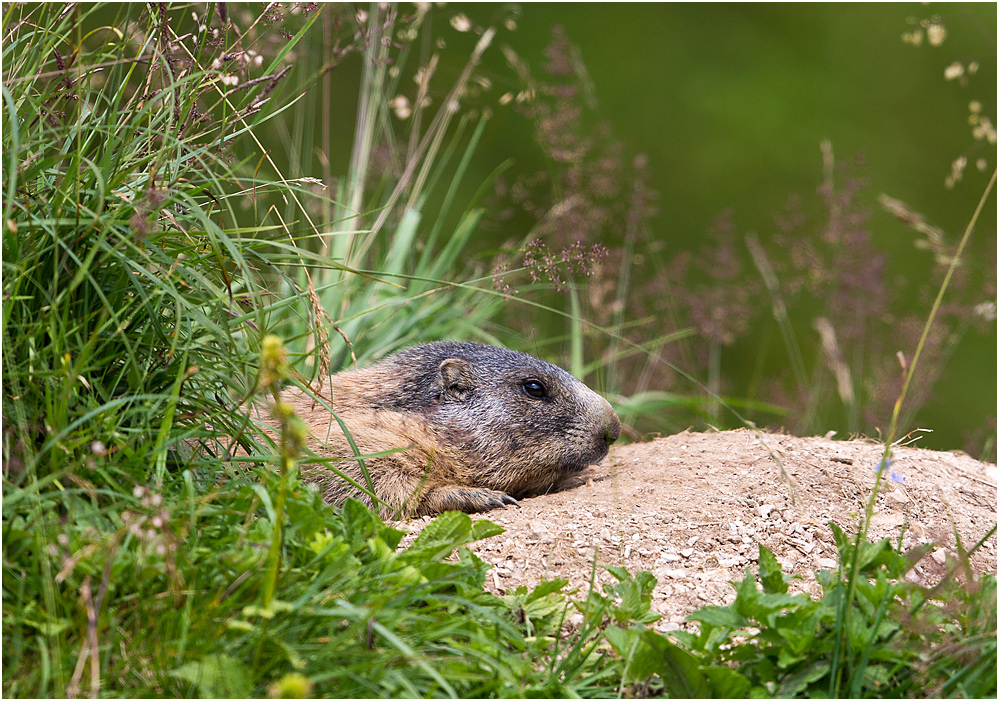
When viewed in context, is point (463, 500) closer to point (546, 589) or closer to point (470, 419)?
point (470, 419)

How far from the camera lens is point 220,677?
207 centimetres

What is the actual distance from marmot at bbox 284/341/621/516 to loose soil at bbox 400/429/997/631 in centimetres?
21

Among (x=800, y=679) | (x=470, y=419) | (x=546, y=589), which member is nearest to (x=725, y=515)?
(x=546, y=589)

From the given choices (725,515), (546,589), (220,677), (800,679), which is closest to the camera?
(220,677)

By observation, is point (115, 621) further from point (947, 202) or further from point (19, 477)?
point (947, 202)

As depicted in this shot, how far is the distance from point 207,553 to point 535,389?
2.37 m

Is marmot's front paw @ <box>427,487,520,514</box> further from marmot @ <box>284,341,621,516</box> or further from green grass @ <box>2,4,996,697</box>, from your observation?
green grass @ <box>2,4,996,697</box>

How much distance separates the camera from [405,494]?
13.0 feet

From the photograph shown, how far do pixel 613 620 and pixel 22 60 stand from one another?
8.86 ft

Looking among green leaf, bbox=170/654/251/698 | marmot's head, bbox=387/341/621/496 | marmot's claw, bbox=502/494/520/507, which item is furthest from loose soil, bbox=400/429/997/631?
green leaf, bbox=170/654/251/698

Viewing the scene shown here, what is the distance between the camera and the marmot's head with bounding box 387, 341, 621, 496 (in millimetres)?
4328

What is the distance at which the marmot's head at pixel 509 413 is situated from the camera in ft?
14.2

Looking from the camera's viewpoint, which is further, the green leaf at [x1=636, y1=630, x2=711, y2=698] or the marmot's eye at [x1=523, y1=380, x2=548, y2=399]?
the marmot's eye at [x1=523, y1=380, x2=548, y2=399]

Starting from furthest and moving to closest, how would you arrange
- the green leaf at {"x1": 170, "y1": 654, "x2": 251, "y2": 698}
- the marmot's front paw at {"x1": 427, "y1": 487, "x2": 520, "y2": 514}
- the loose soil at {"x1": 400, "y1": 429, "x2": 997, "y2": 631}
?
the marmot's front paw at {"x1": 427, "y1": 487, "x2": 520, "y2": 514}, the loose soil at {"x1": 400, "y1": 429, "x2": 997, "y2": 631}, the green leaf at {"x1": 170, "y1": 654, "x2": 251, "y2": 698}
